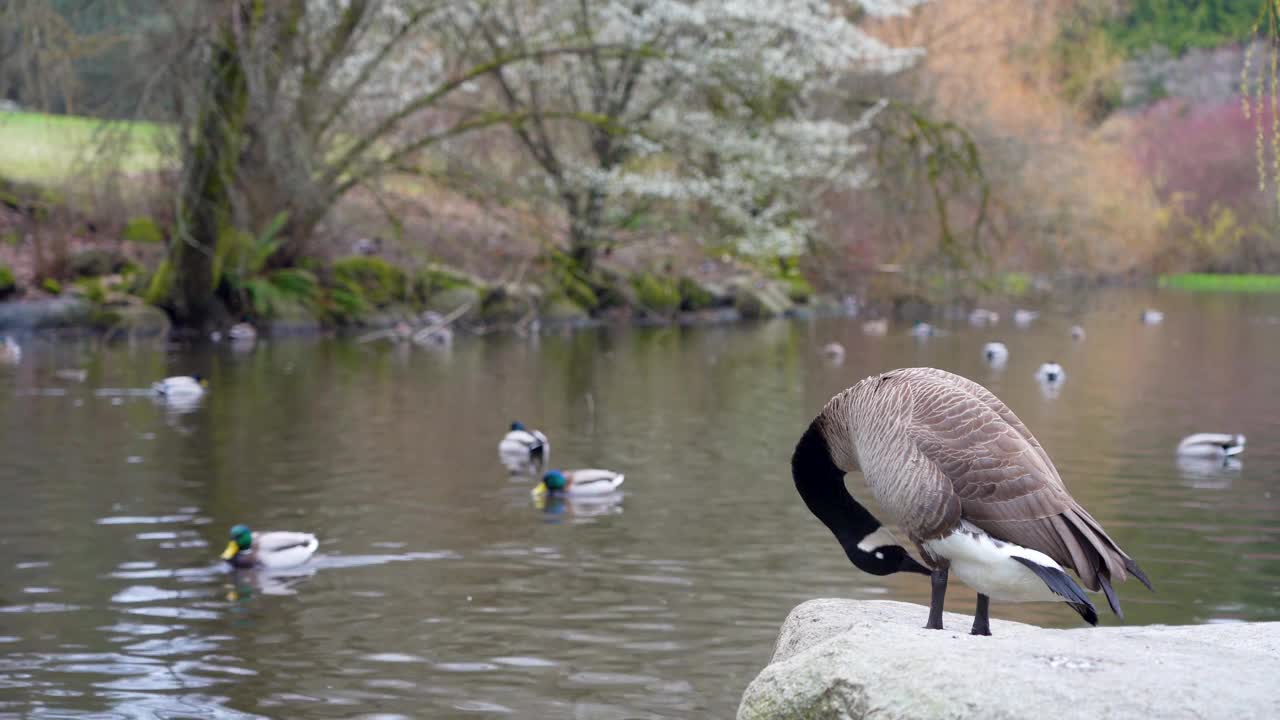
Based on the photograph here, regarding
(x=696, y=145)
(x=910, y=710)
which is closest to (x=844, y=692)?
(x=910, y=710)

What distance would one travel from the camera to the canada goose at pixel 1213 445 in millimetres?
15719

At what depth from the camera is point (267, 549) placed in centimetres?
1086

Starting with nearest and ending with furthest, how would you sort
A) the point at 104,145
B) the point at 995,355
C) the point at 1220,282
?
the point at 104,145, the point at 995,355, the point at 1220,282

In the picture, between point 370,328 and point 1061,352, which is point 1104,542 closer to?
point 1061,352

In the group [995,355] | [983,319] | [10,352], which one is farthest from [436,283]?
[983,319]

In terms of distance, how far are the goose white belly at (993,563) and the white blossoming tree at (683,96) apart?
23.5 m

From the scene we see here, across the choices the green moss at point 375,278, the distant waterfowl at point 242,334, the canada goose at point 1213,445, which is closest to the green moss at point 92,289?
the distant waterfowl at point 242,334

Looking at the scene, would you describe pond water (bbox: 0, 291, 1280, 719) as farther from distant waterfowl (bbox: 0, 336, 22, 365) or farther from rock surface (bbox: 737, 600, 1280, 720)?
rock surface (bbox: 737, 600, 1280, 720)

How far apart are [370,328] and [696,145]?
9.43 meters

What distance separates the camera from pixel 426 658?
8617 millimetres

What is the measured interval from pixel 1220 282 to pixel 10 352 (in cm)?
5693

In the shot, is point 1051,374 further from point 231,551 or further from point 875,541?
point 875,541

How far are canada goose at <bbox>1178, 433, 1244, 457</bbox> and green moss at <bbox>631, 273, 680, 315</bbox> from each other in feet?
78.0

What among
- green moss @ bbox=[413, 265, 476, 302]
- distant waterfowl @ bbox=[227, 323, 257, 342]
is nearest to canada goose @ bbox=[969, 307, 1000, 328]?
green moss @ bbox=[413, 265, 476, 302]
